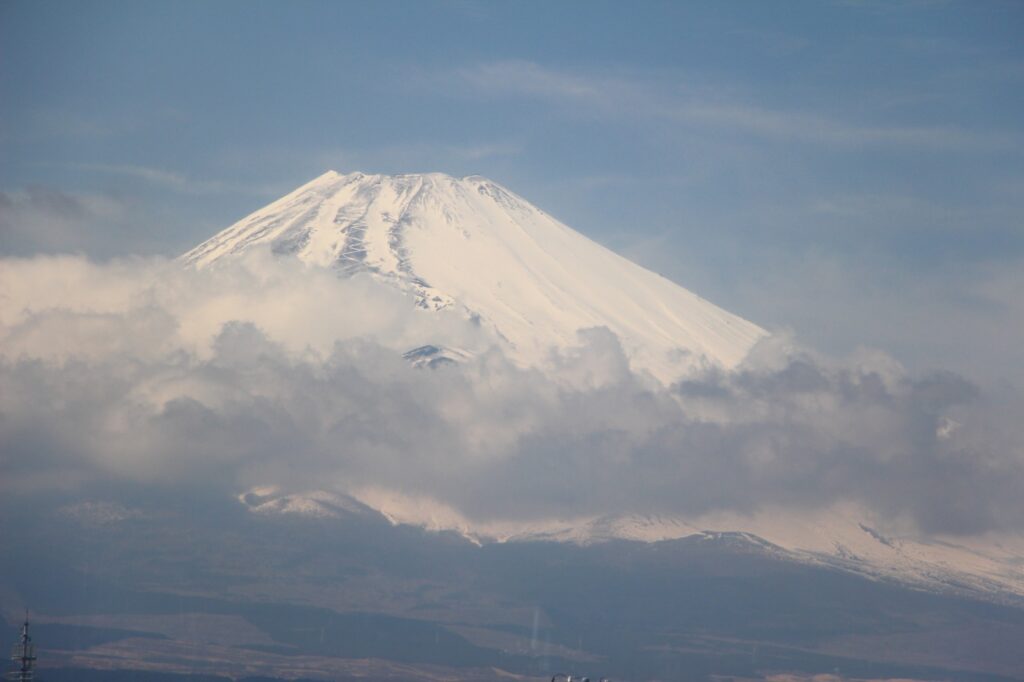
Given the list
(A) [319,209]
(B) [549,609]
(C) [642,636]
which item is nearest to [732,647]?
(C) [642,636]

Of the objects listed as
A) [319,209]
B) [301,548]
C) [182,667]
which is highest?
[319,209]

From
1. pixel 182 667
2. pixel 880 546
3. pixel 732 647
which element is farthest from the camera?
pixel 880 546

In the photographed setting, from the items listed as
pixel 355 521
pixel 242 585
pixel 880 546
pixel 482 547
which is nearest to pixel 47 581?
pixel 242 585

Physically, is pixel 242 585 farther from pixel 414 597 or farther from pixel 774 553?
pixel 774 553

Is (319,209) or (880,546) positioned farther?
(319,209)

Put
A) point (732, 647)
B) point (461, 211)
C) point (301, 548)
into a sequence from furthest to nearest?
point (461, 211)
point (301, 548)
point (732, 647)

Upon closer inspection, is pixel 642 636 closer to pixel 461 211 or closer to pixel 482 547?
pixel 482 547

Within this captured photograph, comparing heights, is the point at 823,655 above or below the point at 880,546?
below
